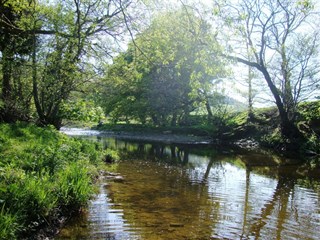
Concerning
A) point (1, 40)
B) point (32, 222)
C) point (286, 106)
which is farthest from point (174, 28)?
point (32, 222)

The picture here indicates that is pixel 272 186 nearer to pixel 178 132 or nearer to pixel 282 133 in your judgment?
pixel 282 133

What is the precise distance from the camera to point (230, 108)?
3803cm

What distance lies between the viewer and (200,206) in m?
8.52

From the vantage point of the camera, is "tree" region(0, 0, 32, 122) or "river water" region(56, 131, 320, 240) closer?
"river water" region(56, 131, 320, 240)

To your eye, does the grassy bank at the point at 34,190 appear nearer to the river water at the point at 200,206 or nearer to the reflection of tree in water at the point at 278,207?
the river water at the point at 200,206

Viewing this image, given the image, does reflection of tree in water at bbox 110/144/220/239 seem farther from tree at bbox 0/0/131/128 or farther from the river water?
tree at bbox 0/0/131/128

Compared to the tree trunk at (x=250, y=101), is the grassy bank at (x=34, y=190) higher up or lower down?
lower down

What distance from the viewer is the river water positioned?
660 cm

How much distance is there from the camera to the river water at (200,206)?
6.60 meters

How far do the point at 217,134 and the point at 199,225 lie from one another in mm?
26782

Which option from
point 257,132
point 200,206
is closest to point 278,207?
point 200,206

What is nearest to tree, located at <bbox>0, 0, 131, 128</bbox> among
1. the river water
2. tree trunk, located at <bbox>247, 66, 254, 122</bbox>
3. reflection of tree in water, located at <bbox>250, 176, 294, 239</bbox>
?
the river water

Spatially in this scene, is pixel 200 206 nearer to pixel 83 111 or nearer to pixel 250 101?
Answer: pixel 83 111

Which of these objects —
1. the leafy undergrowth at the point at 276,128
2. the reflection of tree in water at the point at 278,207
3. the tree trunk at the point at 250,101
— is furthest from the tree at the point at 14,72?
the tree trunk at the point at 250,101
